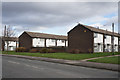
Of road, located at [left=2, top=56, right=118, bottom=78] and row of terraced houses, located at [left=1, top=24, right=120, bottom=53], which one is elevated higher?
row of terraced houses, located at [left=1, top=24, right=120, bottom=53]

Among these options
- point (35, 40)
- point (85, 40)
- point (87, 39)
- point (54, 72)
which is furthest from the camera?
point (35, 40)

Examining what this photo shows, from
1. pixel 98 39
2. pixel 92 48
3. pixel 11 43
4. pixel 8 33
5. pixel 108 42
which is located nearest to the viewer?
pixel 92 48

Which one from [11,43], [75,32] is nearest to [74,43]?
[75,32]

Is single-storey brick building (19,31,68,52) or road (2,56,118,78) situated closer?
road (2,56,118,78)

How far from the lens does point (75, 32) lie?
3778cm

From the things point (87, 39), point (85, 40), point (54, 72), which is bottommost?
point (54, 72)

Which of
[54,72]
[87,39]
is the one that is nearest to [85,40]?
[87,39]

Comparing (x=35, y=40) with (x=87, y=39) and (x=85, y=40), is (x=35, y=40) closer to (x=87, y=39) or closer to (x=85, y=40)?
(x=85, y=40)

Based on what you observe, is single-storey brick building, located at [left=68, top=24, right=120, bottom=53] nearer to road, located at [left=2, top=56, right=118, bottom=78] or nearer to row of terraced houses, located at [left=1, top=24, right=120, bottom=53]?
row of terraced houses, located at [left=1, top=24, right=120, bottom=53]

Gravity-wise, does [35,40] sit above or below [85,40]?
above

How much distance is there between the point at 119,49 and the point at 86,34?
18.4m

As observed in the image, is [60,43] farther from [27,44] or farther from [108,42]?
[108,42]

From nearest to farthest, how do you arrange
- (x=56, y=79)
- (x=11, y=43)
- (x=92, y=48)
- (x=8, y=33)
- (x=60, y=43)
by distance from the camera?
(x=56, y=79) → (x=92, y=48) → (x=8, y=33) → (x=60, y=43) → (x=11, y=43)

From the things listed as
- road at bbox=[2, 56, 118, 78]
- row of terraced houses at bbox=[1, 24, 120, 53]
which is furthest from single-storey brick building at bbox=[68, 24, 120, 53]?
road at bbox=[2, 56, 118, 78]
